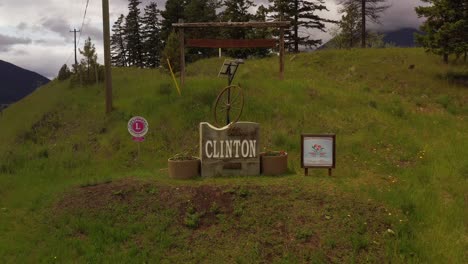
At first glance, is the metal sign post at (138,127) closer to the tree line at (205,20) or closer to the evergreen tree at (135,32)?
the tree line at (205,20)

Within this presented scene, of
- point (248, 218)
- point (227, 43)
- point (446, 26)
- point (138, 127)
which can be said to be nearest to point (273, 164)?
point (248, 218)

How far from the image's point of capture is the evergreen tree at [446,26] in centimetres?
2069

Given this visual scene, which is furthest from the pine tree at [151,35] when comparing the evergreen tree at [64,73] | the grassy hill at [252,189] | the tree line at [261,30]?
the grassy hill at [252,189]

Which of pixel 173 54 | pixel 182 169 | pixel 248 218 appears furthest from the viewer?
pixel 173 54

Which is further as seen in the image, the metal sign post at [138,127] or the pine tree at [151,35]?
the pine tree at [151,35]

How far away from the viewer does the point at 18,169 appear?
13273mm

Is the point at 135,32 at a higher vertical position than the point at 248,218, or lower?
higher

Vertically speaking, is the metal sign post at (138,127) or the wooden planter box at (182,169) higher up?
the metal sign post at (138,127)

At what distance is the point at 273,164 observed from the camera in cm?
1007

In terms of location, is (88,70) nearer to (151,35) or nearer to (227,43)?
(227,43)

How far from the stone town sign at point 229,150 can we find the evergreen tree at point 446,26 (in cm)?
1591

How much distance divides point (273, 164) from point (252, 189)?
1.62 meters

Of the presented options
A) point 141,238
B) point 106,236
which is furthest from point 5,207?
point 141,238

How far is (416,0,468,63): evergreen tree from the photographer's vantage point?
2069cm
